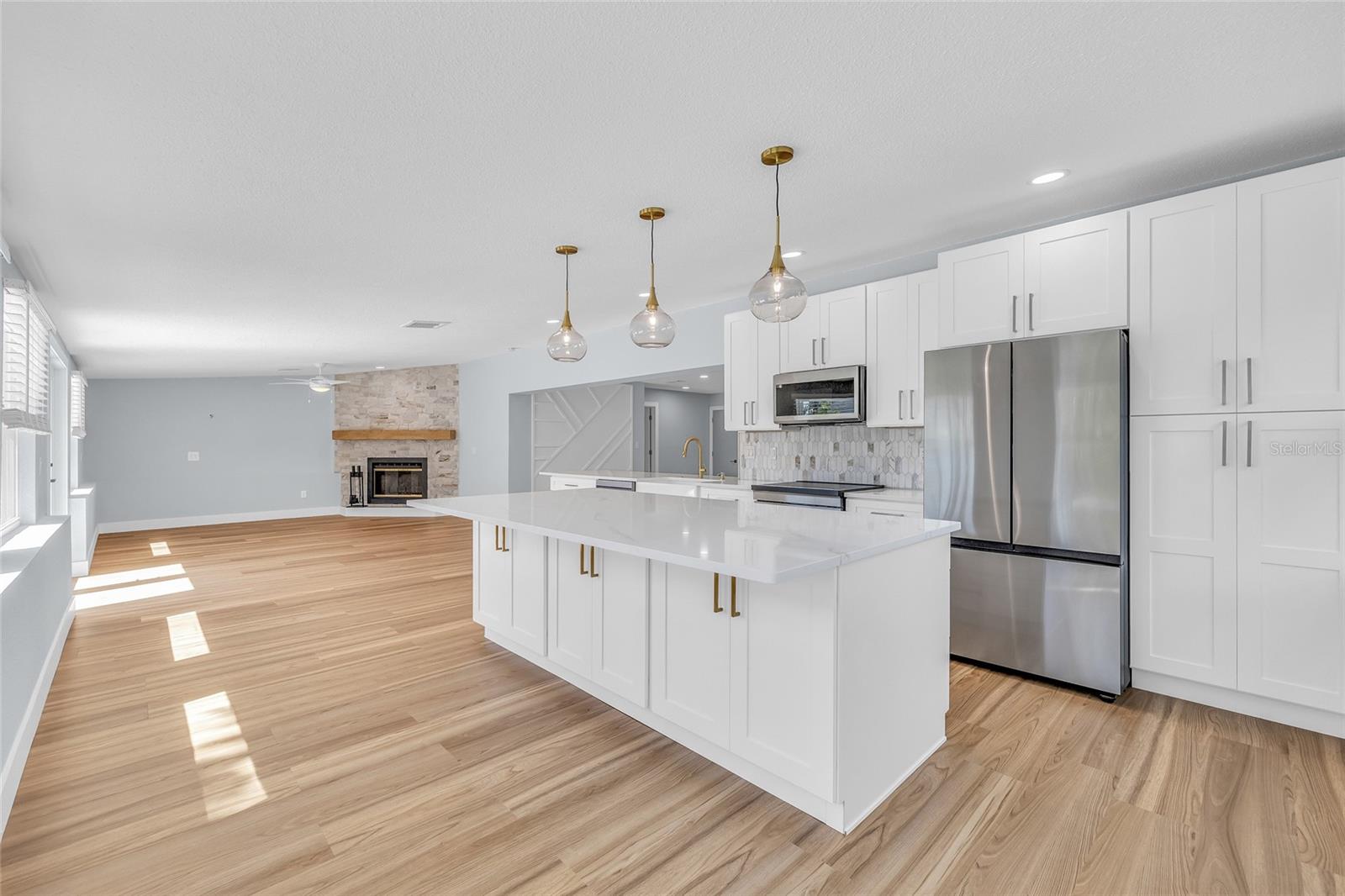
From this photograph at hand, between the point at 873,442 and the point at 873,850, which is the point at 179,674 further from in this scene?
the point at 873,442

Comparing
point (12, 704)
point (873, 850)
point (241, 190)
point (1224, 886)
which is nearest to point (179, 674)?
point (12, 704)

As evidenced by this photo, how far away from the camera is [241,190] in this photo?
2.70 meters

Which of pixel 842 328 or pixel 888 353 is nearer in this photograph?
pixel 888 353

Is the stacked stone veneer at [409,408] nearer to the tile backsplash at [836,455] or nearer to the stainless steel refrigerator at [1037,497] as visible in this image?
the tile backsplash at [836,455]

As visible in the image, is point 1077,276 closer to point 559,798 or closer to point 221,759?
point 559,798

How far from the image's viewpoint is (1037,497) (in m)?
3.03

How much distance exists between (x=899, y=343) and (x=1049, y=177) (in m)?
1.36

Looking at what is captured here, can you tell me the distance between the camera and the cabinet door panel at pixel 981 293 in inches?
126

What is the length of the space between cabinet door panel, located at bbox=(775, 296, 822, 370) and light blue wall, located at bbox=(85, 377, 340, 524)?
806cm

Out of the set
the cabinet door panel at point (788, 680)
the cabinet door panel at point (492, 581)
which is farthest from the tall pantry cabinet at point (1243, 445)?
the cabinet door panel at point (492, 581)

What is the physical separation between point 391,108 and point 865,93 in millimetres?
1542

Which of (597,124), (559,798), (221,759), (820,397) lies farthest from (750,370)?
(221,759)

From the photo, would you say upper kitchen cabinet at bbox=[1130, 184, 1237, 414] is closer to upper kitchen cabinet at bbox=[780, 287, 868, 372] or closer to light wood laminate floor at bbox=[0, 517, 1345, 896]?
light wood laminate floor at bbox=[0, 517, 1345, 896]

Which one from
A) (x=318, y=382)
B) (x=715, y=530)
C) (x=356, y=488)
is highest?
(x=318, y=382)
